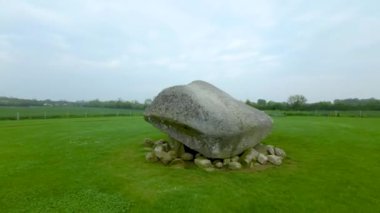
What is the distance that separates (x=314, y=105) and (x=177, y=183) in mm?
45575

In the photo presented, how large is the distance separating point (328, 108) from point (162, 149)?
43.5 m

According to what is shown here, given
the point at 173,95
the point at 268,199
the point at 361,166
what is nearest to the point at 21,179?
the point at 173,95

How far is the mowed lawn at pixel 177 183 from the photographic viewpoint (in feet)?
20.7

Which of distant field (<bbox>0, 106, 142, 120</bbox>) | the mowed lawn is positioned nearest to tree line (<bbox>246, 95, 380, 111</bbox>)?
distant field (<bbox>0, 106, 142, 120</bbox>)

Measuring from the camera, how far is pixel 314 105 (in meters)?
48.4

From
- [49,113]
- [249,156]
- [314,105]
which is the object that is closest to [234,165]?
[249,156]

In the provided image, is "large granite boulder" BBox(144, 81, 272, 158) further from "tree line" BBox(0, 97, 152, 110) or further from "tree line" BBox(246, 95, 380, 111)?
"tree line" BBox(0, 97, 152, 110)

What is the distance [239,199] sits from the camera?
6.57 metres

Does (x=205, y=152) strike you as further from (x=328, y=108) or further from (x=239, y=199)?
(x=328, y=108)

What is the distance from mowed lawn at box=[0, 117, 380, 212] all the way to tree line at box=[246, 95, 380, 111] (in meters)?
37.1

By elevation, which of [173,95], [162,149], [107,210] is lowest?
[107,210]

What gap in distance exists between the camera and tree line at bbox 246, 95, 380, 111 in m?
43.8

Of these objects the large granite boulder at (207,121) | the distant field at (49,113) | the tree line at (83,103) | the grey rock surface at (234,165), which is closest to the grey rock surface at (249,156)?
the large granite boulder at (207,121)

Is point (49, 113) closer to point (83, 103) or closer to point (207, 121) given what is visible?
point (207, 121)
